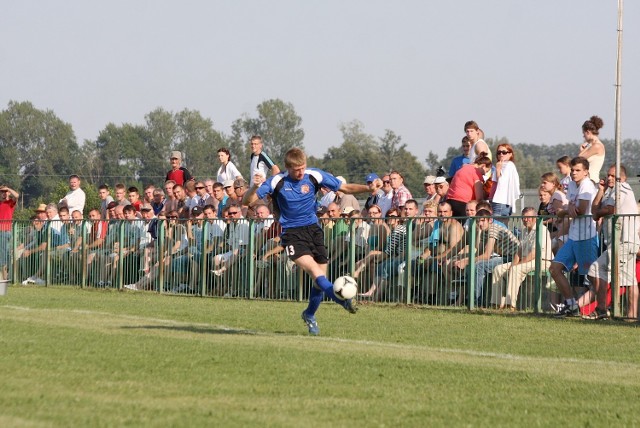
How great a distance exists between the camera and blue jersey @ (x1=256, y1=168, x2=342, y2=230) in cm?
1309

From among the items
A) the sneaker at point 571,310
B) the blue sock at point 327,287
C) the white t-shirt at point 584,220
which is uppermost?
the white t-shirt at point 584,220

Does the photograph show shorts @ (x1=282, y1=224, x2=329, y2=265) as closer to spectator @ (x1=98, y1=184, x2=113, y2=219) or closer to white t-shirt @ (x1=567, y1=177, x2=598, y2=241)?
white t-shirt @ (x1=567, y1=177, x2=598, y2=241)

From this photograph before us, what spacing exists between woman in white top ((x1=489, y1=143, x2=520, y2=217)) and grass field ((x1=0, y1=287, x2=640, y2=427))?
130 inches

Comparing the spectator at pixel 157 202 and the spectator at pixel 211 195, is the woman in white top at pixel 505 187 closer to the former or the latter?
the spectator at pixel 211 195

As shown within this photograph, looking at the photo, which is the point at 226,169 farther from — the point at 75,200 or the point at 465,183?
the point at 465,183

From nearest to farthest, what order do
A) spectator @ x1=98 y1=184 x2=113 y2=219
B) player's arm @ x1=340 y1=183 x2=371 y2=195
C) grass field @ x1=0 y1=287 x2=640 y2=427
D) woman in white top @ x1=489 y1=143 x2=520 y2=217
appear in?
Answer: grass field @ x1=0 y1=287 x2=640 y2=427, player's arm @ x1=340 y1=183 x2=371 y2=195, woman in white top @ x1=489 y1=143 x2=520 y2=217, spectator @ x1=98 y1=184 x2=113 y2=219

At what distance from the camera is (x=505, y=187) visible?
18266 millimetres

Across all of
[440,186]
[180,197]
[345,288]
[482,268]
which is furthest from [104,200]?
[345,288]

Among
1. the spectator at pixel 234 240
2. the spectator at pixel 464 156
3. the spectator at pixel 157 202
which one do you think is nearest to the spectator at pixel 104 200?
the spectator at pixel 157 202

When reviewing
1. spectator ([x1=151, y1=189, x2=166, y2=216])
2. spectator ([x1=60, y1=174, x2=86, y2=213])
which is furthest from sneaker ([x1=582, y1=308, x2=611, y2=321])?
spectator ([x1=60, y1=174, x2=86, y2=213])

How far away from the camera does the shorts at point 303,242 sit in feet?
43.0

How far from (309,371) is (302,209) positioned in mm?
4162

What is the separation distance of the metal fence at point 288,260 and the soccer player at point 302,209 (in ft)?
15.1

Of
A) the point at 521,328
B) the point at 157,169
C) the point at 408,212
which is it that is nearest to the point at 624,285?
the point at 521,328
